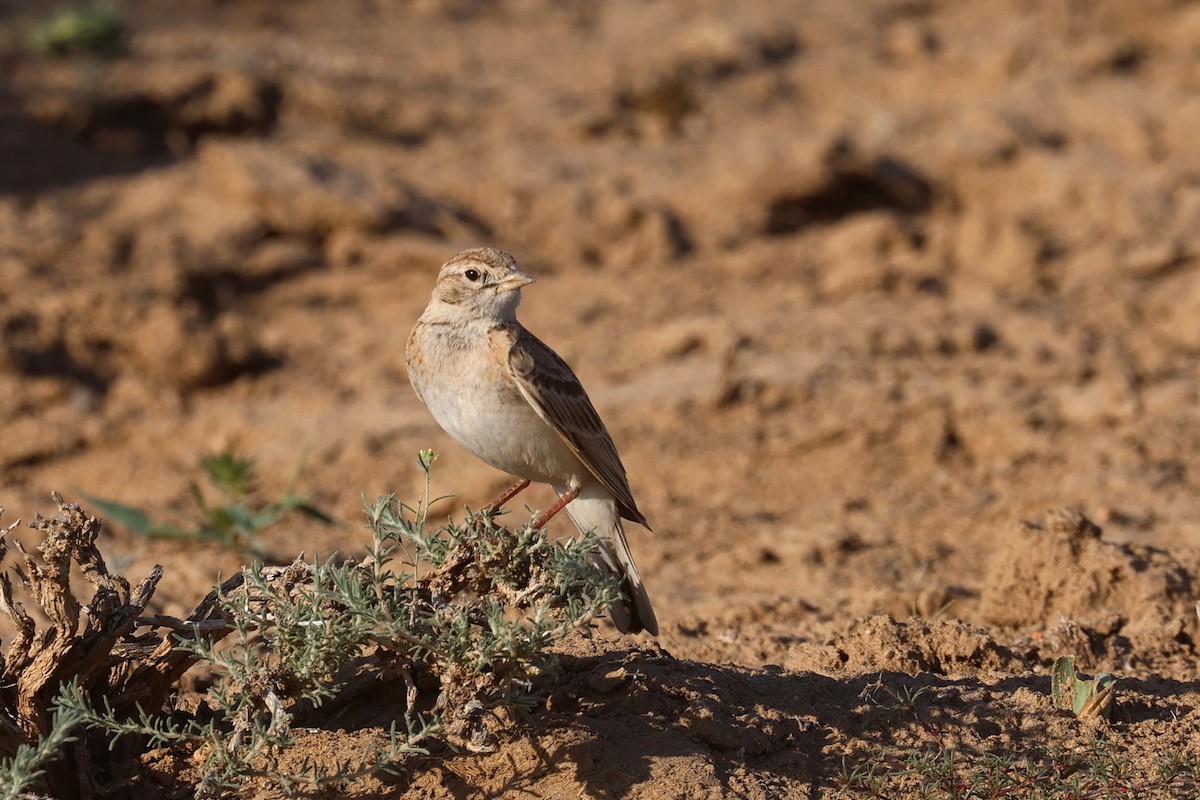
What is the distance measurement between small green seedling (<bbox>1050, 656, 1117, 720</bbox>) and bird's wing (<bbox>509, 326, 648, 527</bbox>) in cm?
181

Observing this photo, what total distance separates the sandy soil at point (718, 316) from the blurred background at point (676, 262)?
0.04 meters

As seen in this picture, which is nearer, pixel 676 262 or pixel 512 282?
pixel 512 282

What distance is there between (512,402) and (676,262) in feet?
22.6

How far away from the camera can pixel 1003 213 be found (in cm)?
1275

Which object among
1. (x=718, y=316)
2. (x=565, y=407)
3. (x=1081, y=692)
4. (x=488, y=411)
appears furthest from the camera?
(x=718, y=316)

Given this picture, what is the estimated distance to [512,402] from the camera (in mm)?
5500

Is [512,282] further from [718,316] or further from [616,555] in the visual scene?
[718,316]

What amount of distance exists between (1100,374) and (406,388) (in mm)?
4904

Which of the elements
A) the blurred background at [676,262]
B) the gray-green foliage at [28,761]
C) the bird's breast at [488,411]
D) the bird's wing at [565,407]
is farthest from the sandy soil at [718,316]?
the bird's breast at [488,411]

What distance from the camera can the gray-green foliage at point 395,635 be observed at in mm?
3752

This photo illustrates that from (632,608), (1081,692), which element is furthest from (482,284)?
(1081,692)

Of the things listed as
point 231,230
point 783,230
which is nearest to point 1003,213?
point 783,230

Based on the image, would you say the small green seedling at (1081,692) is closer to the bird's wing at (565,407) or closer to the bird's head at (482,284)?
the bird's wing at (565,407)

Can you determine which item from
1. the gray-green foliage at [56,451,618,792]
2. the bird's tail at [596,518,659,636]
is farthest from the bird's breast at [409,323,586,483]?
the gray-green foliage at [56,451,618,792]
